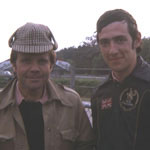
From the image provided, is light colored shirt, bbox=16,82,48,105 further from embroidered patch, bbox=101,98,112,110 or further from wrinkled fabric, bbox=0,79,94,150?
embroidered patch, bbox=101,98,112,110

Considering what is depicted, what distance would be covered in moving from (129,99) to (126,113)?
11 cm

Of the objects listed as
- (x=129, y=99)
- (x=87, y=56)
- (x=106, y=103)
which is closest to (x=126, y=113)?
(x=129, y=99)

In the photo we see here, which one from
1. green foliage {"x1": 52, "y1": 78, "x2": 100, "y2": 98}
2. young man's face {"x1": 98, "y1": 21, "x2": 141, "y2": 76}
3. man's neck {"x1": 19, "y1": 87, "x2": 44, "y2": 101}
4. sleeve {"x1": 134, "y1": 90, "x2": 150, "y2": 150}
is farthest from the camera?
green foliage {"x1": 52, "y1": 78, "x2": 100, "y2": 98}

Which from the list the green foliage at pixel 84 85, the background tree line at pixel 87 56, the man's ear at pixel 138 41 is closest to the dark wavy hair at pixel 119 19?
the man's ear at pixel 138 41

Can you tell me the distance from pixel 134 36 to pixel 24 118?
1095 mm

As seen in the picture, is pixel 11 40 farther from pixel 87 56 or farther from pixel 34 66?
pixel 87 56

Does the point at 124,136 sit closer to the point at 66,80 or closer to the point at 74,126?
the point at 74,126

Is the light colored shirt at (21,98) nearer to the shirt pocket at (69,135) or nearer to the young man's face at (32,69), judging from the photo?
the young man's face at (32,69)

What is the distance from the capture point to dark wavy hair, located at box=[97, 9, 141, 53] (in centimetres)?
211

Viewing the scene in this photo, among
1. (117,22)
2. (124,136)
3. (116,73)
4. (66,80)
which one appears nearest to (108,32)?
(117,22)

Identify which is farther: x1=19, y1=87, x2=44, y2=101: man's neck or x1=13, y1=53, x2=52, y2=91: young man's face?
x1=19, y1=87, x2=44, y2=101: man's neck

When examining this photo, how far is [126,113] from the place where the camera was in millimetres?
2068

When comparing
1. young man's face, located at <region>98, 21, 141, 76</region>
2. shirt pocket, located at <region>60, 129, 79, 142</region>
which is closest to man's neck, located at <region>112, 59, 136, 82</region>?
young man's face, located at <region>98, 21, 141, 76</region>

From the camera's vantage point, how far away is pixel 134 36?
83.7 inches
